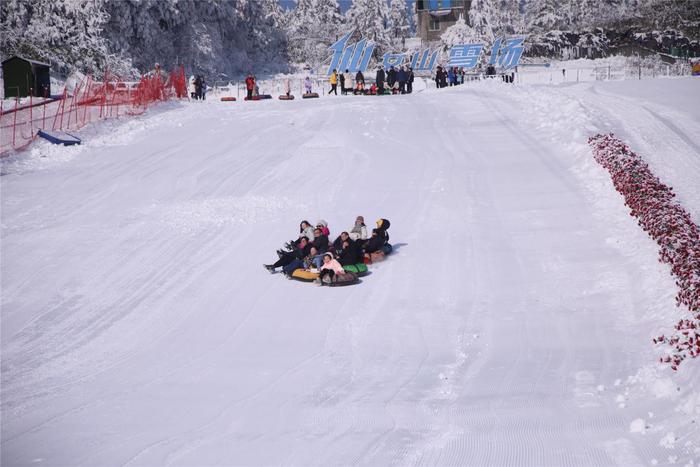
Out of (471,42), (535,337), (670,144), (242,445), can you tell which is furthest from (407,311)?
(471,42)

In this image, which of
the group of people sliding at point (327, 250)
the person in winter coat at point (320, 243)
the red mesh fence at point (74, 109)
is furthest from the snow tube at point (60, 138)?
the person in winter coat at point (320, 243)

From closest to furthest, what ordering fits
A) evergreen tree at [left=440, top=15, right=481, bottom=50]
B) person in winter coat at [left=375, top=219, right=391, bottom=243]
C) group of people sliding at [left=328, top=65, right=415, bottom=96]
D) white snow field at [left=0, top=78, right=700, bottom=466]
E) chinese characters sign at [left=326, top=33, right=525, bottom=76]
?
white snow field at [left=0, top=78, right=700, bottom=466], person in winter coat at [left=375, top=219, right=391, bottom=243], group of people sliding at [left=328, top=65, right=415, bottom=96], chinese characters sign at [left=326, top=33, right=525, bottom=76], evergreen tree at [left=440, top=15, right=481, bottom=50]

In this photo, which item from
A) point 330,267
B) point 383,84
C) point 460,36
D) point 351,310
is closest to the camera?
point 351,310

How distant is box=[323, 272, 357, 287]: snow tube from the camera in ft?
44.2

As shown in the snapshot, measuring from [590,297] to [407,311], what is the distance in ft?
9.18

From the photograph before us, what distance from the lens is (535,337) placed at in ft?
34.6

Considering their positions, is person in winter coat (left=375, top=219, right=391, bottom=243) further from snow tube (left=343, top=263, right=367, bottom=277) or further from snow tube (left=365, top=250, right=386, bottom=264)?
snow tube (left=343, top=263, right=367, bottom=277)

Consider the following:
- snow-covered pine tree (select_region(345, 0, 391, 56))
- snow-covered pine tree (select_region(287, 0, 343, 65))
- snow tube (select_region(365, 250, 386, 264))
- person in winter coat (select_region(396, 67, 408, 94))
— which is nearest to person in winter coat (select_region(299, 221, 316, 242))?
snow tube (select_region(365, 250, 386, 264))

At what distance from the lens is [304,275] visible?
1391 cm

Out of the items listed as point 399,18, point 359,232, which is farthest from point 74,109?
point 399,18

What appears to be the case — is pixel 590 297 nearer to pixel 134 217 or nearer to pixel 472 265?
pixel 472 265

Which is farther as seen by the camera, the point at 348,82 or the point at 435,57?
the point at 435,57

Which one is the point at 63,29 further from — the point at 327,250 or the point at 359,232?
the point at 327,250

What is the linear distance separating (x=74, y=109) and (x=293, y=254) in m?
19.9
